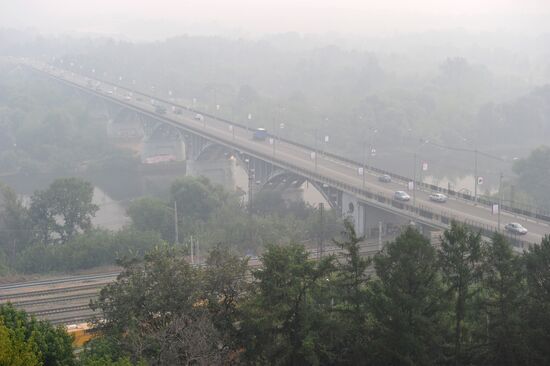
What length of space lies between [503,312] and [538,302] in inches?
19.2

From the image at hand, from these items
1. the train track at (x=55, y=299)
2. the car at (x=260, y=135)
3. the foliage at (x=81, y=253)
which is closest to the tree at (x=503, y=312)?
the train track at (x=55, y=299)

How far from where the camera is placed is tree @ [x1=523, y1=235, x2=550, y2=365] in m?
8.85

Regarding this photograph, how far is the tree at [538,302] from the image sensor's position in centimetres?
885

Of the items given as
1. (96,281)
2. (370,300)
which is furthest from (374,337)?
(96,281)

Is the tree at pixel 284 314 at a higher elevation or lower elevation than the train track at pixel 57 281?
higher

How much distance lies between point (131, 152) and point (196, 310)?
37.8 m

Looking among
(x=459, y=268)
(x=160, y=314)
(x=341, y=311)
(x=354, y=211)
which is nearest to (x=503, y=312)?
(x=459, y=268)

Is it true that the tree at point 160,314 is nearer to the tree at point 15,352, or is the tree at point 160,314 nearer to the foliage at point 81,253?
the tree at point 15,352

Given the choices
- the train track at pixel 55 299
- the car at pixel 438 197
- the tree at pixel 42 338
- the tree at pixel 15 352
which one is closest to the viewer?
the tree at pixel 15 352

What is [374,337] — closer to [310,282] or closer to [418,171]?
[310,282]

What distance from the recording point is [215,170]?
3741 cm

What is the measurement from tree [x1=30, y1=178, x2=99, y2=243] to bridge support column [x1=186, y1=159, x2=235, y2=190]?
1328 cm

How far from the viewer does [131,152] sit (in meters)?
46.0

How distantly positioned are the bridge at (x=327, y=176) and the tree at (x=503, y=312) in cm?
306
